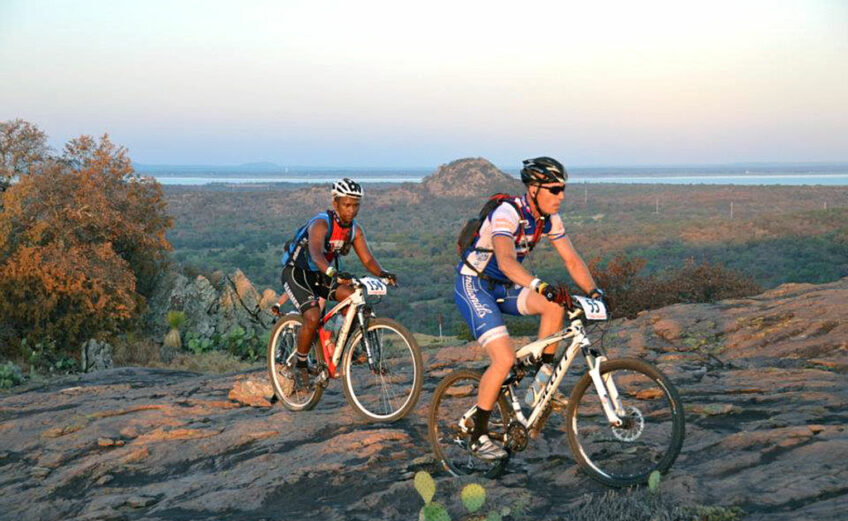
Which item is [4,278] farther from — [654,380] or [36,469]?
[654,380]

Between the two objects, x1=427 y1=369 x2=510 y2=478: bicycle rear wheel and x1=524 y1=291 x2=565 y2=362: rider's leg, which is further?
Result: x1=427 y1=369 x2=510 y2=478: bicycle rear wheel

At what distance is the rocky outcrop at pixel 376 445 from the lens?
5.70 m

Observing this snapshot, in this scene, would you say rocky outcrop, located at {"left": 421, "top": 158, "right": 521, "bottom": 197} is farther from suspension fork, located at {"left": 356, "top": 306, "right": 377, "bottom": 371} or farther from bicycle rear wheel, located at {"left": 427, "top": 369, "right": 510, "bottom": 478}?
bicycle rear wheel, located at {"left": 427, "top": 369, "right": 510, "bottom": 478}

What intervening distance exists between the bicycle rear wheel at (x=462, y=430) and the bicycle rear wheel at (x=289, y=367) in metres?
2.29

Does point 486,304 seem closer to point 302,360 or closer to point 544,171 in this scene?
point 544,171

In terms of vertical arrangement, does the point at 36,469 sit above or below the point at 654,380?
below

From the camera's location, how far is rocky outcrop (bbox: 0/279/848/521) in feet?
18.7

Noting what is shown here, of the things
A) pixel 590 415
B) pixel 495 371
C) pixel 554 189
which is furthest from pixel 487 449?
pixel 554 189

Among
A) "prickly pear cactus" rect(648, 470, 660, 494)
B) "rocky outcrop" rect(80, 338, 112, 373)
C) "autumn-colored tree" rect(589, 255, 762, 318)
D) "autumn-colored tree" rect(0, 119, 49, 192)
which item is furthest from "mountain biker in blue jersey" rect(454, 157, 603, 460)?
"autumn-colored tree" rect(0, 119, 49, 192)

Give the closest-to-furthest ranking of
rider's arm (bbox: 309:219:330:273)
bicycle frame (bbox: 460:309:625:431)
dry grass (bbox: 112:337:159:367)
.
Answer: bicycle frame (bbox: 460:309:625:431) → rider's arm (bbox: 309:219:330:273) → dry grass (bbox: 112:337:159:367)

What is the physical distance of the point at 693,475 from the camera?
5590 mm

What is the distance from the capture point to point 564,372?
5648 mm

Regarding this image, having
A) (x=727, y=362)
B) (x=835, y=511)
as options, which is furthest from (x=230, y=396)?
(x=835, y=511)

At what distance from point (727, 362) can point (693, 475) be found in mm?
5108
